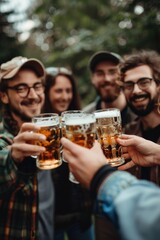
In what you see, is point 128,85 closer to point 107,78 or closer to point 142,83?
point 142,83

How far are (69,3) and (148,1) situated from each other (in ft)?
11.9

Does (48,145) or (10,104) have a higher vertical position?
(10,104)

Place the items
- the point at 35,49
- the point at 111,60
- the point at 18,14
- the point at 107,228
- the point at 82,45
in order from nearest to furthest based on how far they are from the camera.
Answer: the point at 107,228 → the point at 111,60 → the point at 82,45 → the point at 18,14 → the point at 35,49

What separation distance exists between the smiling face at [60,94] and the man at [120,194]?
9.45ft

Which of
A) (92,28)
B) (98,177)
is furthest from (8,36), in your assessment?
(98,177)

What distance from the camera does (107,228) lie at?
111 inches

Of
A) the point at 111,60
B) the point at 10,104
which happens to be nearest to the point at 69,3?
the point at 111,60

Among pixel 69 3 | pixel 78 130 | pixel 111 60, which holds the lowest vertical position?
pixel 78 130

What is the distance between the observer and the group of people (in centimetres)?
109

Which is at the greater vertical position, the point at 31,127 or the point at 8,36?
the point at 8,36

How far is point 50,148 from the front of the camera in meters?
1.69

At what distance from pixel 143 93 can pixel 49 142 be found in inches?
64.7

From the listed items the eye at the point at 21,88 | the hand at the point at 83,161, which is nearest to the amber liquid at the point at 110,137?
the hand at the point at 83,161

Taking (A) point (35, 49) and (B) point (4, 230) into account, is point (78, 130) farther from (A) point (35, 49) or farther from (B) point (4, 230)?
(A) point (35, 49)
